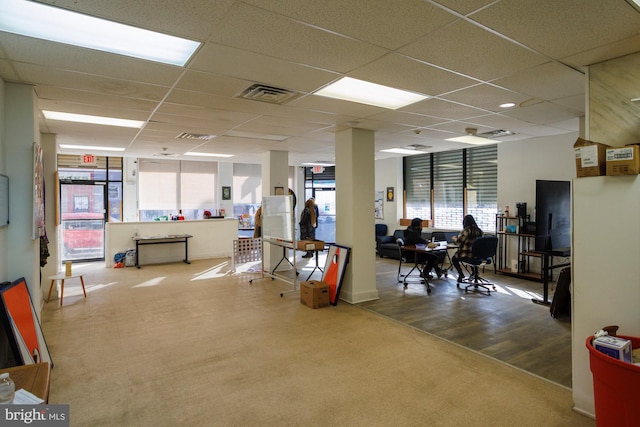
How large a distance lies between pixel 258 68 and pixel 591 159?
103 inches

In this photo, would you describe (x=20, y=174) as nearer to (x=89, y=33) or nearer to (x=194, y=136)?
(x=89, y=33)

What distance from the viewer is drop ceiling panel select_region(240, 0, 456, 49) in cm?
199

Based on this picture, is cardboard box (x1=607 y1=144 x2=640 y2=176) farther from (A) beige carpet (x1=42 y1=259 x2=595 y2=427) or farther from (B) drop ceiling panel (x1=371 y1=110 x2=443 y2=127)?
(B) drop ceiling panel (x1=371 y1=110 x2=443 y2=127)

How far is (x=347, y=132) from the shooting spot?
5352 mm

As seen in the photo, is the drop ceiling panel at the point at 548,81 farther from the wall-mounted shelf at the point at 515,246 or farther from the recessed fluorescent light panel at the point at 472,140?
the wall-mounted shelf at the point at 515,246

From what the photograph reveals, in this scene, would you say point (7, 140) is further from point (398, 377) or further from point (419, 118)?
point (419, 118)

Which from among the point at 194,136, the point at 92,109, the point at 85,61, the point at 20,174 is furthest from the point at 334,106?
the point at 20,174

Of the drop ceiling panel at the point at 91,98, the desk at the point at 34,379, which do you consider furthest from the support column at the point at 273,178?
the desk at the point at 34,379

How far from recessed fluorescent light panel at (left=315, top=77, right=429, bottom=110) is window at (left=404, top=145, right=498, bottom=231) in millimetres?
4663

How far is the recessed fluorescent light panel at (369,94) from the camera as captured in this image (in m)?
3.53

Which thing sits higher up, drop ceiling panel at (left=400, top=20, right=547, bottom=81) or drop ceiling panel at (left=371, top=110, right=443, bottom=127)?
drop ceiling panel at (left=371, top=110, right=443, bottom=127)

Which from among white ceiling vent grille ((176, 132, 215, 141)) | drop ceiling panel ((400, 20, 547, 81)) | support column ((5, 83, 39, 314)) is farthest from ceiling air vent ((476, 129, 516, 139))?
support column ((5, 83, 39, 314))

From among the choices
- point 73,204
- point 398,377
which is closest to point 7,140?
point 398,377

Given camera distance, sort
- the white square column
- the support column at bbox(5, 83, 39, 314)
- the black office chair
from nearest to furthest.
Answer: the support column at bbox(5, 83, 39, 314) < the black office chair < the white square column
